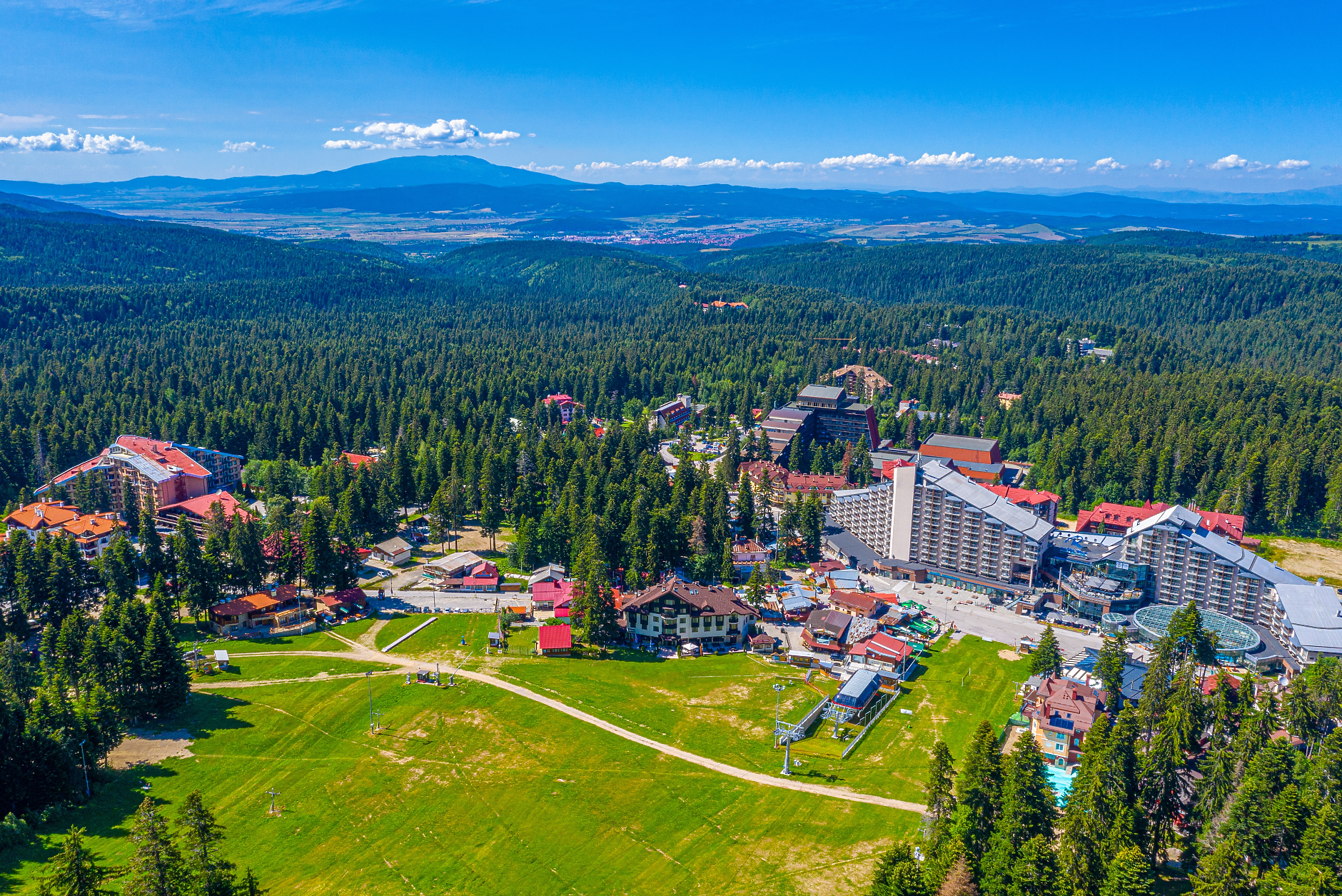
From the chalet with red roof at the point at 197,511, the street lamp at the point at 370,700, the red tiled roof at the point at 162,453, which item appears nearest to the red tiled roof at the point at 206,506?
the chalet with red roof at the point at 197,511

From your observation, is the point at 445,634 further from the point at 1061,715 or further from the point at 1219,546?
the point at 1219,546

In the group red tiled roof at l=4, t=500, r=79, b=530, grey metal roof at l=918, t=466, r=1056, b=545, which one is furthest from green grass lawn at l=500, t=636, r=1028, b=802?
red tiled roof at l=4, t=500, r=79, b=530

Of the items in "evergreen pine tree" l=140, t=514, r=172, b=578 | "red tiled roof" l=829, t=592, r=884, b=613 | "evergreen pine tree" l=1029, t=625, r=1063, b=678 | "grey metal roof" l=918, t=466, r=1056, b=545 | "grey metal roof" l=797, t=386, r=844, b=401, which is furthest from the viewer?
"grey metal roof" l=797, t=386, r=844, b=401

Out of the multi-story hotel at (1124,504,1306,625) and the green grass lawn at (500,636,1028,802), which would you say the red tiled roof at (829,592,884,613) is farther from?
the multi-story hotel at (1124,504,1306,625)

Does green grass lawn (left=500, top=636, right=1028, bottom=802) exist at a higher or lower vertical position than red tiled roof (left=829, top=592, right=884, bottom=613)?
lower

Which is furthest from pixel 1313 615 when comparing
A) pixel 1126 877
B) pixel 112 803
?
pixel 112 803

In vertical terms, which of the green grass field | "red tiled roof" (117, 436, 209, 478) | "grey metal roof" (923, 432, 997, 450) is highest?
"red tiled roof" (117, 436, 209, 478)

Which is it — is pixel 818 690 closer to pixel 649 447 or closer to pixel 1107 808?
pixel 1107 808
